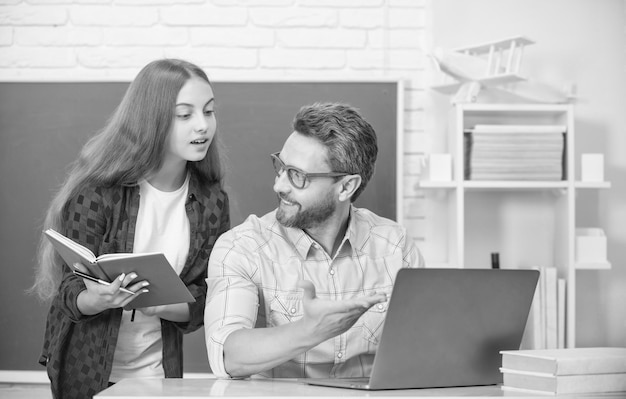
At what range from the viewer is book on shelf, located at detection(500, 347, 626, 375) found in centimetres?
122

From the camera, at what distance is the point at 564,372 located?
1.22 metres

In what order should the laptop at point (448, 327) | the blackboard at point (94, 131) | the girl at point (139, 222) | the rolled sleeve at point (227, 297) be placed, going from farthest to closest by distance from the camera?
the blackboard at point (94, 131) < the girl at point (139, 222) < the rolled sleeve at point (227, 297) < the laptop at point (448, 327)

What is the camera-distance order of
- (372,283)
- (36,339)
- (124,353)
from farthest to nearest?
(36,339) < (124,353) < (372,283)

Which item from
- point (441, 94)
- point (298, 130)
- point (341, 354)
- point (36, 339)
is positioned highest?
point (441, 94)

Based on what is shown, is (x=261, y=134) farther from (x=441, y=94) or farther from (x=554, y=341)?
(x=554, y=341)

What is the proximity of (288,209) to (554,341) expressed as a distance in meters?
1.26

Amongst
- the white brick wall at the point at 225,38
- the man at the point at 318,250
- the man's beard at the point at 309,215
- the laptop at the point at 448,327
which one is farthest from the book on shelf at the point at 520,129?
the laptop at the point at 448,327

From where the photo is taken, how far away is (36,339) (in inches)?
109

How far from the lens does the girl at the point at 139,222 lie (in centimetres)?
185

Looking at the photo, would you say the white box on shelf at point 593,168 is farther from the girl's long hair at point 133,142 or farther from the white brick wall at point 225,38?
the girl's long hair at point 133,142

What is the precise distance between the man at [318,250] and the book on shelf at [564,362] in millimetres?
408

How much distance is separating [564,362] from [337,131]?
2.54ft

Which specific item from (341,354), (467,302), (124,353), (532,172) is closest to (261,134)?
(532,172)

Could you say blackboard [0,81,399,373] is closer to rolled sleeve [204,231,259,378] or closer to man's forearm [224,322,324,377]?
rolled sleeve [204,231,259,378]
